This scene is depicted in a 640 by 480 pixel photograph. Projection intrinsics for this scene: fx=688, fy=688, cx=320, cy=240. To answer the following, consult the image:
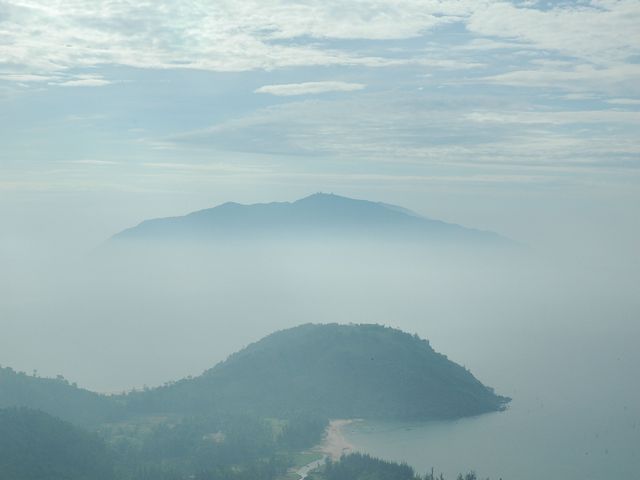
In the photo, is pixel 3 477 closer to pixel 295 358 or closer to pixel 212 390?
pixel 212 390

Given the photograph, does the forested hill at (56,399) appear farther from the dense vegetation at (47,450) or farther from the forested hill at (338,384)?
the dense vegetation at (47,450)

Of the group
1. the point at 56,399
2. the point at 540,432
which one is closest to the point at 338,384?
the point at 540,432

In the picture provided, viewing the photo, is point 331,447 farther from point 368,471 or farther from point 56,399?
point 56,399

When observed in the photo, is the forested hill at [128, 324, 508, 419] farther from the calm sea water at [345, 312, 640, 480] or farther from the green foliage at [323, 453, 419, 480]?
the green foliage at [323, 453, 419, 480]

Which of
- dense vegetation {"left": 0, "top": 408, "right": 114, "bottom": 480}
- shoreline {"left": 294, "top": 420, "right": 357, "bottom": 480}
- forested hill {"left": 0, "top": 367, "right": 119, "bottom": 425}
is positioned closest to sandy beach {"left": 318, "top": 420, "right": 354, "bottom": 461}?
shoreline {"left": 294, "top": 420, "right": 357, "bottom": 480}

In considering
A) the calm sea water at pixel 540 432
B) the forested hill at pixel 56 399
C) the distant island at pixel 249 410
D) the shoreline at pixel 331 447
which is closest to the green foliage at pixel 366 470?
the distant island at pixel 249 410

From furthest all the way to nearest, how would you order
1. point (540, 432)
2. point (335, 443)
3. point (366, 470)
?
point (540, 432), point (335, 443), point (366, 470)
